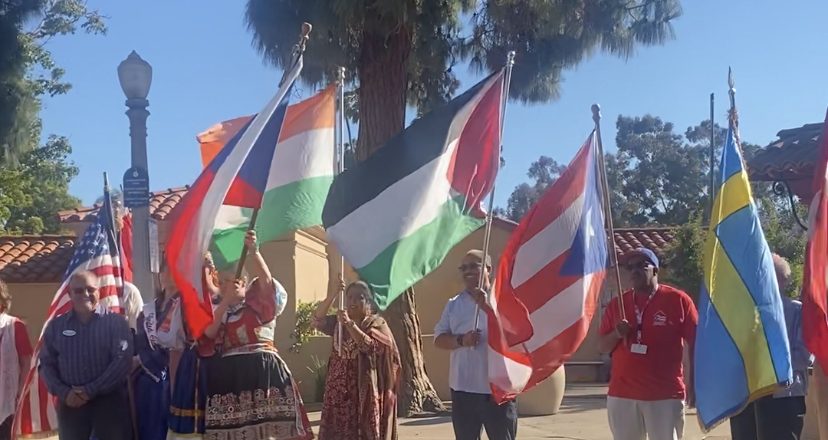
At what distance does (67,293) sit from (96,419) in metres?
1.00

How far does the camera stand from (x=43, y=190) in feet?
112

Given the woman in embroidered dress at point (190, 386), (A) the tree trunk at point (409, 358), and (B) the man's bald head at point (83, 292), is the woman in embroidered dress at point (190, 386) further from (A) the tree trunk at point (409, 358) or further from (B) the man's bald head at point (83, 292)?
(A) the tree trunk at point (409, 358)

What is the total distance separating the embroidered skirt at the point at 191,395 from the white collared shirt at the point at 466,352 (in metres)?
1.52

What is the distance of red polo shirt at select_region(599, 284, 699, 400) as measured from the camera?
17.9 ft

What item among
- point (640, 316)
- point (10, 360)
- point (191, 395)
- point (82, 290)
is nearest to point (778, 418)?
point (640, 316)

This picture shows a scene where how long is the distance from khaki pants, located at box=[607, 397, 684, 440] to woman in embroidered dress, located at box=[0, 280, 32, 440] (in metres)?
3.94

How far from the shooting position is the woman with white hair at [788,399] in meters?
5.75

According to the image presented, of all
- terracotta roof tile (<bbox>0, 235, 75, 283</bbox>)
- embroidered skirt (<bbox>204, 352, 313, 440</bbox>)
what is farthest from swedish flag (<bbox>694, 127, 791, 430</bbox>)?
terracotta roof tile (<bbox>0, 235, 75, 283</bbox>)

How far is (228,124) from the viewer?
6.31m

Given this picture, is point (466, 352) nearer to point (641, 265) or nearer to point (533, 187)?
point (641, 265)

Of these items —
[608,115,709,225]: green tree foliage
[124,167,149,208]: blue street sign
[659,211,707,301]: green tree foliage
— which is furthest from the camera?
[608,115,709,225]: green tree foliage

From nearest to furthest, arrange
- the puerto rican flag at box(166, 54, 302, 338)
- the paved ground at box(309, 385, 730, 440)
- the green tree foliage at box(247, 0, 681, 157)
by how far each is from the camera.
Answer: the puerto rican flag at box(166, 54, 302, 338), the paved ground at box(309, 385, 730, 440), the green tree foliage at box(247, 0, 681, 157)

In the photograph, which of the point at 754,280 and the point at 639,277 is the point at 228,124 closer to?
the point at 639,277

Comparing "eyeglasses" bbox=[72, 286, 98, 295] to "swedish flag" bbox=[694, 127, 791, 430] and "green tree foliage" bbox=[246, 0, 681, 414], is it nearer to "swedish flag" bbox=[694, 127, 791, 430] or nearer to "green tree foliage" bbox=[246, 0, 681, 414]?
"swedish flag" bbox=[694, 127, 791, 430]
